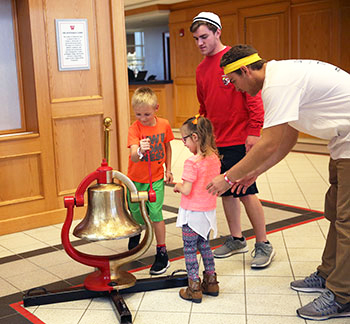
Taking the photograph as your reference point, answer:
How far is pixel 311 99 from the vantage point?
2322 mm

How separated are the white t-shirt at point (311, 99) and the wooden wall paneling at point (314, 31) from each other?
19.6ft

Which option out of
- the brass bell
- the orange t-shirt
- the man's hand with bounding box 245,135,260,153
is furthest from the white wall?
the brass bell

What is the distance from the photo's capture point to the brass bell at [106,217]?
2.53m

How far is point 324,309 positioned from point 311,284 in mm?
326

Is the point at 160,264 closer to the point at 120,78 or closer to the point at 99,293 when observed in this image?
the point at 99,293

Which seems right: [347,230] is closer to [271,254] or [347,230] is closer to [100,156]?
[271,254]

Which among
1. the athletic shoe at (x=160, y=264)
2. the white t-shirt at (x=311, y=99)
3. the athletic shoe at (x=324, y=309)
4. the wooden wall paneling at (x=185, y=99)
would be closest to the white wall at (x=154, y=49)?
the wooden wall paneling at (x=185, y=99)

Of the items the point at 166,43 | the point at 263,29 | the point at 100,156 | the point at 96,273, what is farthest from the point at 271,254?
the point at 166,43

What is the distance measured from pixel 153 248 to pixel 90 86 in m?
1.55

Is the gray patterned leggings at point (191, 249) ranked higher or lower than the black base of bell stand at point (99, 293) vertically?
higher

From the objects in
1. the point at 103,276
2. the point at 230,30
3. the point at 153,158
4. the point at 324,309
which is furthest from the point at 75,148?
the point at 230,30

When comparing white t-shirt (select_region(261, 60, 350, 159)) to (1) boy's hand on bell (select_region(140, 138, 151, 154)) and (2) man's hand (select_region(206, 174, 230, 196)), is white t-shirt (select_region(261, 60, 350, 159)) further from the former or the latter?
(1) boy's hand on bell (select_region(140, 138, 151, 154))

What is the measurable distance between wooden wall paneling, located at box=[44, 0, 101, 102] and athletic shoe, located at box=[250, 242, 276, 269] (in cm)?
198

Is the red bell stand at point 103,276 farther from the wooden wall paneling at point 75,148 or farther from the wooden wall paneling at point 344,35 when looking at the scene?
the wooden wall paneling at point 344,35
